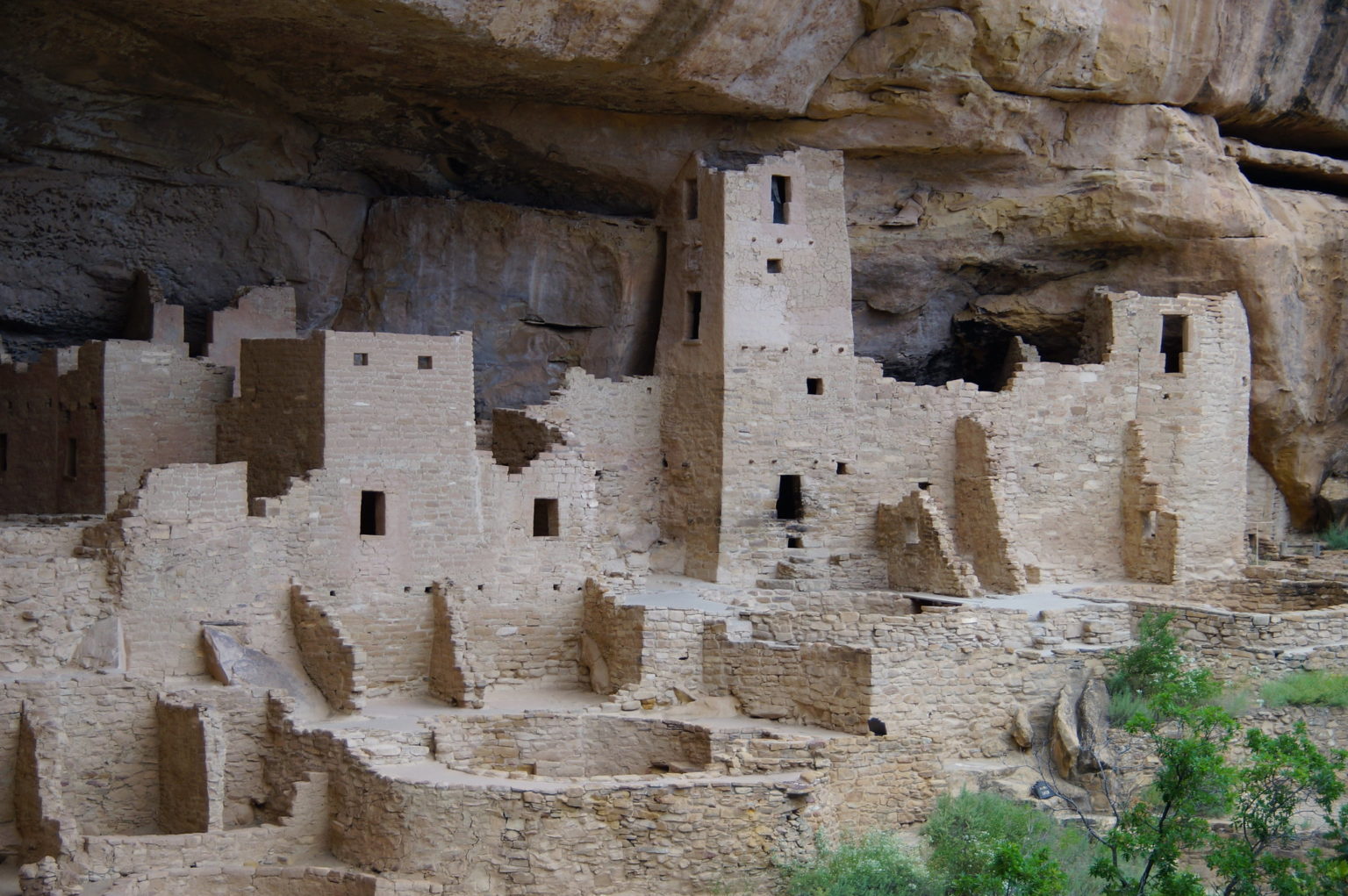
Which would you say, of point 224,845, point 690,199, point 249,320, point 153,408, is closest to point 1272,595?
point 690,199

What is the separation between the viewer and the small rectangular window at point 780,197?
26.9m

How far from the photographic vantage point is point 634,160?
1065 inches

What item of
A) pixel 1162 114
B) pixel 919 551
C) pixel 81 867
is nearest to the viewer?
pixel 81 867

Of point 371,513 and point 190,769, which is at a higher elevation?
point 371,513

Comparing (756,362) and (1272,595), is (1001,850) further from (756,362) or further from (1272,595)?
(756,362)

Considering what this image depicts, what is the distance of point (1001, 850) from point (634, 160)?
40.4 ft

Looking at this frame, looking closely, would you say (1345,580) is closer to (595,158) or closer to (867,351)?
(867,351)

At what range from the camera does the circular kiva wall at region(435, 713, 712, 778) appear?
20.8 meters

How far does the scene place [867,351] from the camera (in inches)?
1176

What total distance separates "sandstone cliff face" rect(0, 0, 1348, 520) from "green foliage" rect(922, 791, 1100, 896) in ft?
30.6

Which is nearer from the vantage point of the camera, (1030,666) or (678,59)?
(1030,666)

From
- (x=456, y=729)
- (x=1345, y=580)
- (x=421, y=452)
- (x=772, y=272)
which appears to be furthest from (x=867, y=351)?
(x=456, y=729)

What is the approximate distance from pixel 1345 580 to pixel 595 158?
1076 cm

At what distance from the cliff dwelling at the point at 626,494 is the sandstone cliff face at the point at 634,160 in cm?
8
